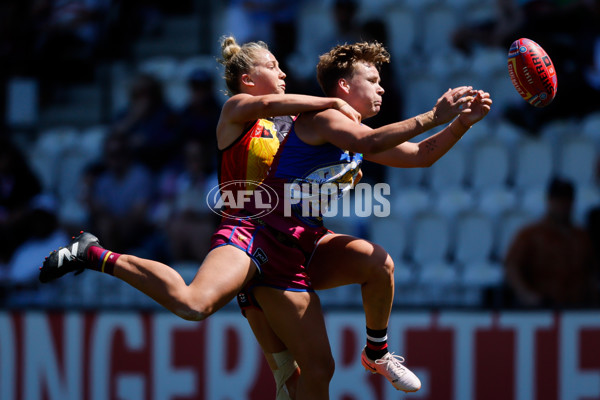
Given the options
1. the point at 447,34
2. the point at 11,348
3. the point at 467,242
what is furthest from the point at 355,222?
the point at 11,348

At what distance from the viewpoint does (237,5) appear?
36.4 feet

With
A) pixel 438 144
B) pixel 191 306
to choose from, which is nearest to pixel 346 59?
pixel 438 144

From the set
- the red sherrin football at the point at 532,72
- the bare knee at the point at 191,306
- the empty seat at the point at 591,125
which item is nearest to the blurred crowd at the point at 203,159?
the empty seat at the point at 591,125

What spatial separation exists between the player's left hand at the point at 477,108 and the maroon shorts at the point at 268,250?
46.5 inches

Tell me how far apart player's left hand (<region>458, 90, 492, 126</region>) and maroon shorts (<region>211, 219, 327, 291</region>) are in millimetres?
1182

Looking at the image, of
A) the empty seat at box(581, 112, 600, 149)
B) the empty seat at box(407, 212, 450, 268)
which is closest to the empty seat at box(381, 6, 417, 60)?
the empty seat at box(581, 112, 600, 149)

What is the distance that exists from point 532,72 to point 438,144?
0.64 meters

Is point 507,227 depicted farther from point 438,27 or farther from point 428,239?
point 438,27

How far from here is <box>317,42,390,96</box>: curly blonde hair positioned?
5.30 meters

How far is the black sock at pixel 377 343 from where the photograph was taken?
5.49 metres

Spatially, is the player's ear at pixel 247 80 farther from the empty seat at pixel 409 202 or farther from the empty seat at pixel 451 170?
the empty seat at pixel 451 170

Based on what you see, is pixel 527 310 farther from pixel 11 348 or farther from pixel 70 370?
pixel 11 348

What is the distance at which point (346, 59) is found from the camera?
17.4 ft

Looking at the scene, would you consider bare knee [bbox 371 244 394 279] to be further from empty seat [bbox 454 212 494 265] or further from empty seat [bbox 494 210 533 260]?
empty seat [bbox 494 210 533 260]
